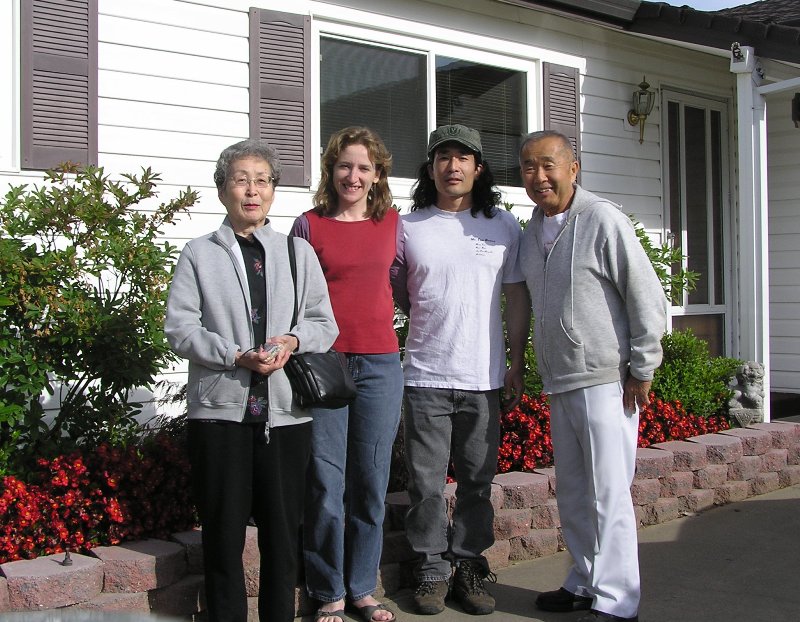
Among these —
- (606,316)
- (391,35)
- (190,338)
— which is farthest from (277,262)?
(391,35)

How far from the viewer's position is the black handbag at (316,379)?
11.0 ft

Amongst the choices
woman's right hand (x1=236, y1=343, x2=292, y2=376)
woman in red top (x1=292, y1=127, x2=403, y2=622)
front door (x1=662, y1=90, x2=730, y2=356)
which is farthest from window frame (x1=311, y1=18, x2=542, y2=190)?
woman's right hand (x1=236, y1=343, x2=292, y2=376)

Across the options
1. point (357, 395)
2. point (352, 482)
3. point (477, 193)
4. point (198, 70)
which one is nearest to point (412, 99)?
point (198, 70)

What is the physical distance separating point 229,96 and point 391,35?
1520mm

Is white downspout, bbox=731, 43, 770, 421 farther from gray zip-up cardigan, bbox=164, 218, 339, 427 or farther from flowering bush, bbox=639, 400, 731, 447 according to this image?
gray zip-up cardigan, bbox=164, 218, 339, 427

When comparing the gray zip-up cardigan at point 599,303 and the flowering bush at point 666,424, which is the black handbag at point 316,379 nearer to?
the gray zip-up cardigan at point 599,303

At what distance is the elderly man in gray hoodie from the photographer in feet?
12.4

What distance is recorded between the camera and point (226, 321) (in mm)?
3314

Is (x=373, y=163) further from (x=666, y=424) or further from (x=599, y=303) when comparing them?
(x=666, y=424)

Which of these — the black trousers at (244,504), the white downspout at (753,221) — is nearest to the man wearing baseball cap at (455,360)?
Answer: the black trousers at (244,504)

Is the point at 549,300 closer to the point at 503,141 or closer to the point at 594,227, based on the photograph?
the point at 594,227

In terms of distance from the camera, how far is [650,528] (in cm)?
561

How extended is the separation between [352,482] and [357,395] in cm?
37

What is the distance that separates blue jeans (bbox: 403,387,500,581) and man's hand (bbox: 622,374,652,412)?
1.84 ft
